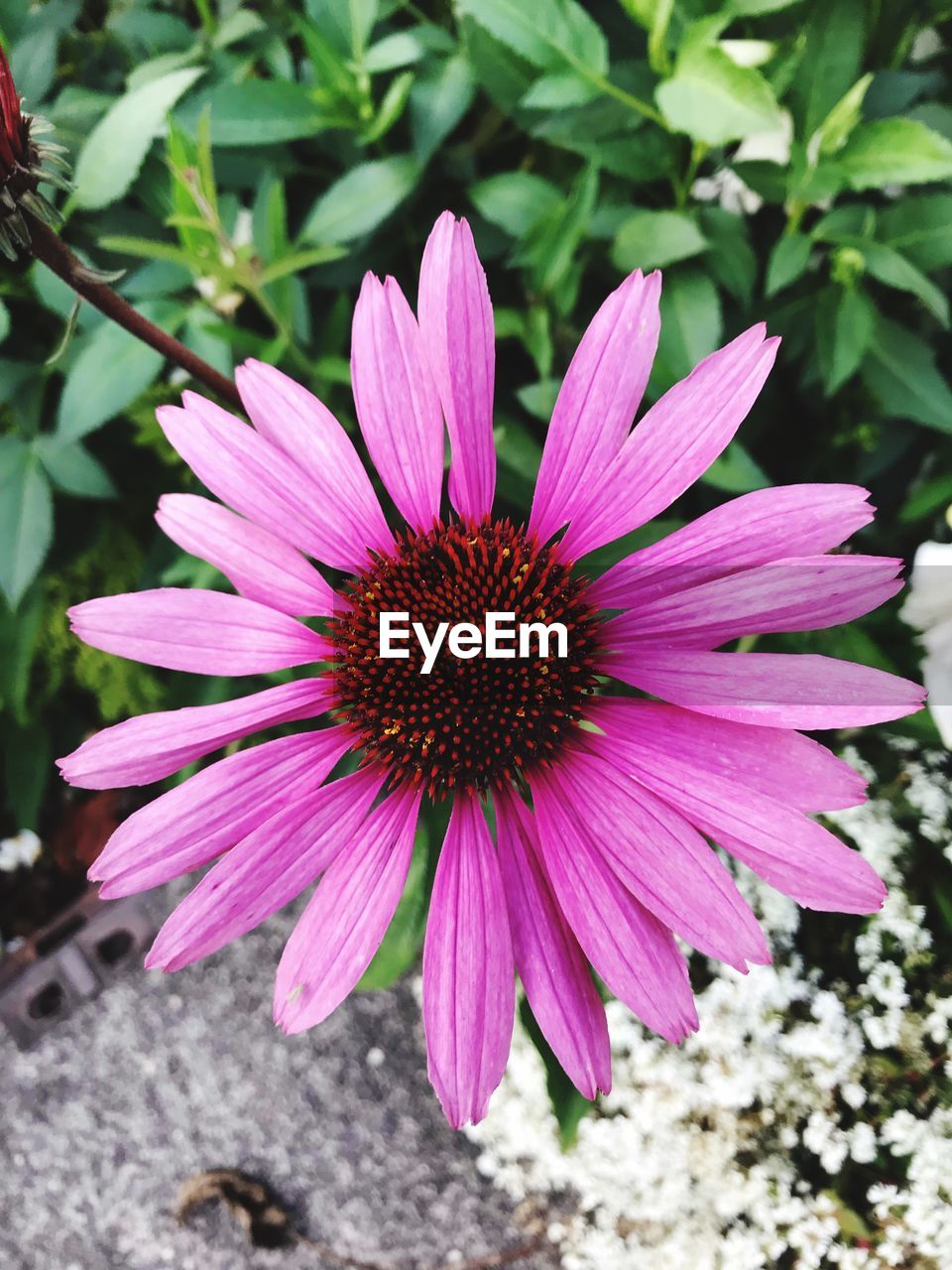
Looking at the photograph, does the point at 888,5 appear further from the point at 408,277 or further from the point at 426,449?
the point at 426,449

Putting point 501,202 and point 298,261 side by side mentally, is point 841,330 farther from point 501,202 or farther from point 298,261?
point 298,261

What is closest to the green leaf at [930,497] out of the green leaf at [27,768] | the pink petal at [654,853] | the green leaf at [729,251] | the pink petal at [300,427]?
the green leaf at [729,251]

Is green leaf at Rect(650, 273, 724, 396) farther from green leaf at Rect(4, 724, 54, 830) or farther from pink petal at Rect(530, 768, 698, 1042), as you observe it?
green leaf at Rect(4, 724, 54, 830)

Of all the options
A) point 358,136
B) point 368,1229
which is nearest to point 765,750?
point 358,136

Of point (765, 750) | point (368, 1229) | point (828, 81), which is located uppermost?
point (828, 81)

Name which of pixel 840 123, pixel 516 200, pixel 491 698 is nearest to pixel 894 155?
pixel 840 123
